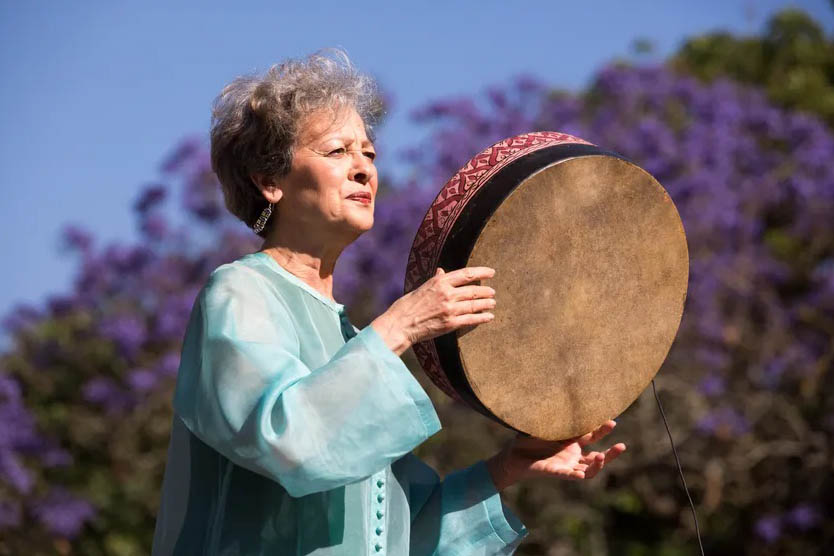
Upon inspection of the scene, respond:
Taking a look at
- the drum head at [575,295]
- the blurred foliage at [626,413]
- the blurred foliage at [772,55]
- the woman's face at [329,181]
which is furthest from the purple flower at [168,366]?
the blurred foliage at [772,55]

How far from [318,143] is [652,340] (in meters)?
0.92

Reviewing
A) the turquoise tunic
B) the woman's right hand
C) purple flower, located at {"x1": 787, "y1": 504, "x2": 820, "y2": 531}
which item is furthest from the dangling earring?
purple flower, located at {"x1": 787, "y1": 504, "x2": 820, "y2": 531}

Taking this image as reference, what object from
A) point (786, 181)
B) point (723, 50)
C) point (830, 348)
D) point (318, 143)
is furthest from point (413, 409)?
point (723, 50)

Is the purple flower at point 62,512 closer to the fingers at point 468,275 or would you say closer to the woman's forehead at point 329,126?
the woman's forehead at point 329,126

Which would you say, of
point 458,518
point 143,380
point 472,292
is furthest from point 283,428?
point 143,380

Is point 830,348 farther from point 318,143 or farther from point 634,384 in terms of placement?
point 318,143

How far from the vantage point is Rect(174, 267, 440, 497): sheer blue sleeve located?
1852 mm

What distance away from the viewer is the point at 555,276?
7.55 ft

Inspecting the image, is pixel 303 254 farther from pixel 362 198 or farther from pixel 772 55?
pixel 772 55

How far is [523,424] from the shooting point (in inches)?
89.0

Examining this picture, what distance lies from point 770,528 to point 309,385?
635 centimetres

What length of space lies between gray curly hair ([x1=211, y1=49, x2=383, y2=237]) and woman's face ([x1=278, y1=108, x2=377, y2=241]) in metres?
0.02

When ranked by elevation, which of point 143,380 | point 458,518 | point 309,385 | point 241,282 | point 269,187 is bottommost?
point 143,380

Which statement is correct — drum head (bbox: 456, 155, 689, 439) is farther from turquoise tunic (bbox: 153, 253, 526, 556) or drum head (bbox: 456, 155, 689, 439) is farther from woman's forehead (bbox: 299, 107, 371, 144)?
woman's forehead (bbox: 299, 107, 371, 144)
